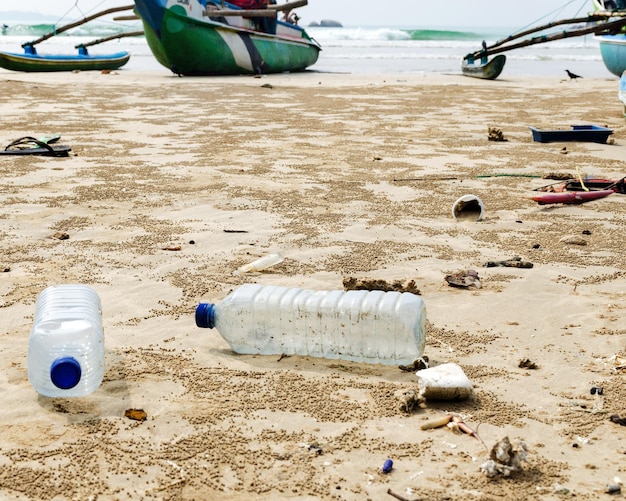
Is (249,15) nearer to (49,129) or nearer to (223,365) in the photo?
(49,129)

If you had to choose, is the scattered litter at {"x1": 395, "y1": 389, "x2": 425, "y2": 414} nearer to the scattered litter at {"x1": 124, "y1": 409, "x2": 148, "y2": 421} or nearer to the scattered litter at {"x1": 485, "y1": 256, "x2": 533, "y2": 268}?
the scattered litter at {"x1": 124, "y1": 409, "x2": 148, "y2": 421}

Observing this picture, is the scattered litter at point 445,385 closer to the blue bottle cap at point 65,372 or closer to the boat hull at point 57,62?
the blue bottle cap at point 65,372

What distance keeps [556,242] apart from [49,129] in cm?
704

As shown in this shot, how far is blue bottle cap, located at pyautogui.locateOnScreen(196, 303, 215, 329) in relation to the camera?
123 inches

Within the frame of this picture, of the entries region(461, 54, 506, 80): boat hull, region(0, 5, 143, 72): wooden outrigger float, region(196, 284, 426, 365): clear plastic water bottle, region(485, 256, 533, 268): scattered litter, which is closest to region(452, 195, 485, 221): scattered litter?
region(485, 256, 533, 268): scattered litter

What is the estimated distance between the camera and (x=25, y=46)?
75.5ft

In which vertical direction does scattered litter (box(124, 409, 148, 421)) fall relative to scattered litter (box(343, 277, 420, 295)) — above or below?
below

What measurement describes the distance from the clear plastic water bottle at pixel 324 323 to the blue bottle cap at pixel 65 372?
0.66 metres

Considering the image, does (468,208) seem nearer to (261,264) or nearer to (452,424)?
(261,264)

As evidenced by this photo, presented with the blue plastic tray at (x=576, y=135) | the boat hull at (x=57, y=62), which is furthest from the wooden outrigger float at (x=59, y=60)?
the blue plastic tray at (x=576, y=135)

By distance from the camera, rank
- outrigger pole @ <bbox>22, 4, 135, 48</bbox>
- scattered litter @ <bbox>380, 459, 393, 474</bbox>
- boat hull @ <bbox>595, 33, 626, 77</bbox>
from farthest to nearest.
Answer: outrigger pole @ <bbox>22, 4, 135, 48</bbox> < boat hull @ <bbox>595, 33, 626, 77</bbox> < scattered litter @ <bbox>380, 459, 393, 474</bbox>

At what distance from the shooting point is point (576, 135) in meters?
8.62

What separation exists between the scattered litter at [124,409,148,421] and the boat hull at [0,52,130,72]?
71.4 ft

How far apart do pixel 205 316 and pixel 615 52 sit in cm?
2018
